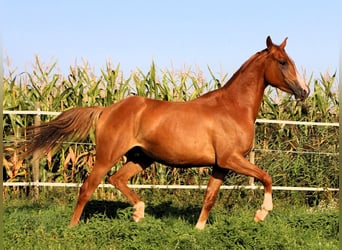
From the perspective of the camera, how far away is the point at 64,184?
10.2 m

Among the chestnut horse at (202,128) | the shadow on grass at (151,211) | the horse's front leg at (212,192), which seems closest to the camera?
the chestnut horse at (202,128)

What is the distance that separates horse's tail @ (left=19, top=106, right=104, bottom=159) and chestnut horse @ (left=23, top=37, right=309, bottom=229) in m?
0.12

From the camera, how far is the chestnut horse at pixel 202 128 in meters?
7.18

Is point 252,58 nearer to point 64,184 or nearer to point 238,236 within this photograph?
point 238,236

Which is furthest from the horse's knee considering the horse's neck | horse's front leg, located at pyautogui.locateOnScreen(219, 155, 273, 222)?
the horse's neck

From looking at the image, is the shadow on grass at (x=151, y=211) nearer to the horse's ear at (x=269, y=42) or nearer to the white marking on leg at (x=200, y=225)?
the white marking on leg at (x=200, y=225)

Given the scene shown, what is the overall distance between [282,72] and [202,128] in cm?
124

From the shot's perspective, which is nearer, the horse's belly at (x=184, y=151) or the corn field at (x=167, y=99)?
the horse's belly at (x=184, y=151)

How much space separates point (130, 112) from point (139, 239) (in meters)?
1.90

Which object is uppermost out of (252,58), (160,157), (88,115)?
(252,58)

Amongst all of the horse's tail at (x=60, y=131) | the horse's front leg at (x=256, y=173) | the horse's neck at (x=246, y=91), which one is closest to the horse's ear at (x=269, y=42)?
the horse's neck at (x=246, y=91)

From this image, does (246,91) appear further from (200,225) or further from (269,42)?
(200,225)

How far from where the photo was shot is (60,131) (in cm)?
776

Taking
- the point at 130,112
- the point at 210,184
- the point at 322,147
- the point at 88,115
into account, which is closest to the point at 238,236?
the point at 210,184
